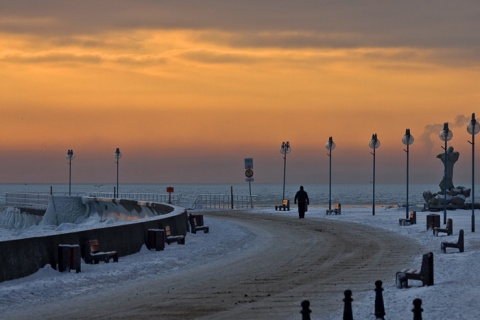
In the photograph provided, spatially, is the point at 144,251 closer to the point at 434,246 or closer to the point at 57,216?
the point at 434,246

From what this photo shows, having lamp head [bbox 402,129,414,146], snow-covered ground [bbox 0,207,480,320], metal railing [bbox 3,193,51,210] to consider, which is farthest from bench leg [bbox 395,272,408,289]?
metal railing [bbox 3,193,51,210]

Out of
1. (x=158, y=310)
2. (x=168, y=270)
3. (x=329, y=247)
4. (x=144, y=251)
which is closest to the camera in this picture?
(x=158, y=310)

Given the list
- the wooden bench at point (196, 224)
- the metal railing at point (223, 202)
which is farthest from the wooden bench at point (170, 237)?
the metal railing at point (223, 202)

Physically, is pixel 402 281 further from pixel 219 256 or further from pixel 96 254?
pixel 219 256

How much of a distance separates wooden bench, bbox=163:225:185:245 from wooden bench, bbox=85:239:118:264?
18.7 feet

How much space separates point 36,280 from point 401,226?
24238mm

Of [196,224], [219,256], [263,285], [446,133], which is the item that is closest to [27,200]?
[196,224]

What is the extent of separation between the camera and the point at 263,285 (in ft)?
63.5

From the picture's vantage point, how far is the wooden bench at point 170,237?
29.8 meters

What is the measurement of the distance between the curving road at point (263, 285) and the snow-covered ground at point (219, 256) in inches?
24.8

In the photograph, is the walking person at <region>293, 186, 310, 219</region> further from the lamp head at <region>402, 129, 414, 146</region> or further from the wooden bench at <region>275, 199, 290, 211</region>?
the wooden bench at <region>275, 199, 290, 211</region>

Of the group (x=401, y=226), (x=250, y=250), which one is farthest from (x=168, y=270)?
(x=401, y=226)

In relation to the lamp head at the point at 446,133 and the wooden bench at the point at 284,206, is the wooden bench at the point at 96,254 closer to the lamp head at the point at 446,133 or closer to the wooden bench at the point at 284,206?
A: the lamp head at the point at 446,133

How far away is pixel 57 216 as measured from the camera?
190ft
